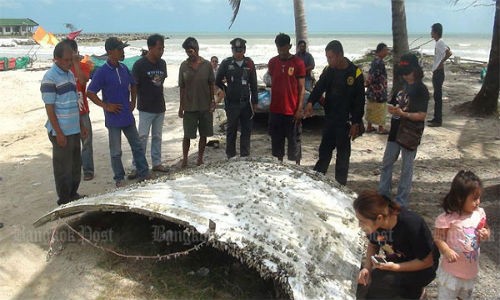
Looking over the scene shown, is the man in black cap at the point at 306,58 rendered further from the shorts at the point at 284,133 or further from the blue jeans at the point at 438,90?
the shorts at the point at 284,133

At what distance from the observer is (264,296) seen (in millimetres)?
3250

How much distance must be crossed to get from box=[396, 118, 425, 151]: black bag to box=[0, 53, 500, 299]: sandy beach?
856 mm

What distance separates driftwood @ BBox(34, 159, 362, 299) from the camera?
3.05m

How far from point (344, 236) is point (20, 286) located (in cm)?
270

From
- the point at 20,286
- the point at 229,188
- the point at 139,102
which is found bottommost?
the point at 20,286

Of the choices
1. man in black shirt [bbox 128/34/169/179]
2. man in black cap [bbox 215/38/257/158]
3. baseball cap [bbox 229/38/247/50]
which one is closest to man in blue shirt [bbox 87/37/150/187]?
man in black shirt [bbox 128/34/169/179]

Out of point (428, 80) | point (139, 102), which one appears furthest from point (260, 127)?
point (428, 80)

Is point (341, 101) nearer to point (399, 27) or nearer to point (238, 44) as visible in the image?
point (238, 44)

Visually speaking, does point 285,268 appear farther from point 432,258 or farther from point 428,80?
point 428,80

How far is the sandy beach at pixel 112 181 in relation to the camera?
3.47 m

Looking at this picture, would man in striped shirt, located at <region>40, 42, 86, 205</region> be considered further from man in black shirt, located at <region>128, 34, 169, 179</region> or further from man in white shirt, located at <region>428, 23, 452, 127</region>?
man in white shirt, located at <region>428, 23, 452, 127</region>
